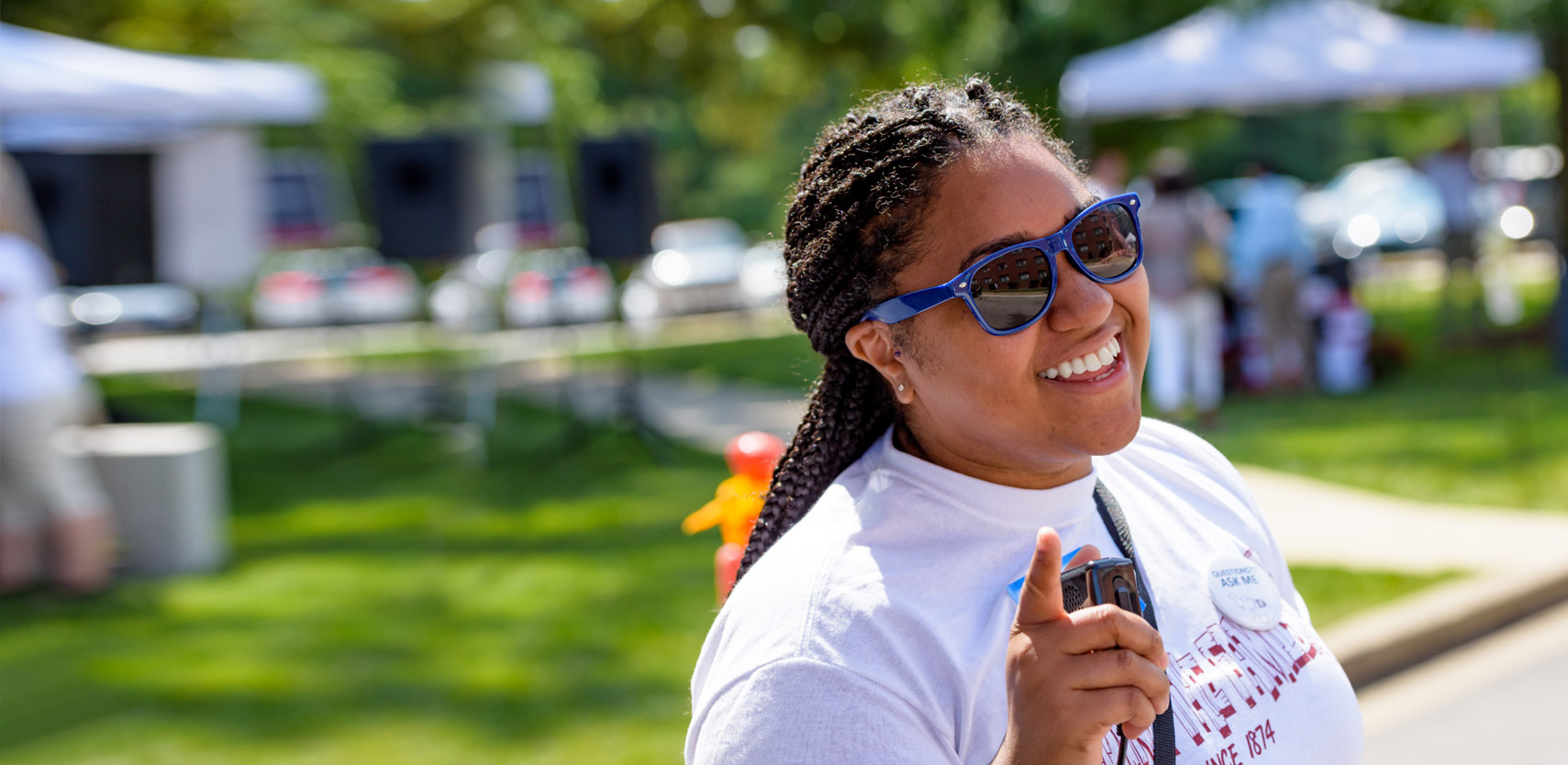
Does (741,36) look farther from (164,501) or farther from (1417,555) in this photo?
(1417,555)

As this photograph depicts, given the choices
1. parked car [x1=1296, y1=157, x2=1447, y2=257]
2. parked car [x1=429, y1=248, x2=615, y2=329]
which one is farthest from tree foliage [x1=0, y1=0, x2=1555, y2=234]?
parked car [x1=1296, y1=157, x2=1447, y2=257]

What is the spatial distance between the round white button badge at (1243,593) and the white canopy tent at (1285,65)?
10.1 metres

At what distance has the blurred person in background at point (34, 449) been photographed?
6320 mm

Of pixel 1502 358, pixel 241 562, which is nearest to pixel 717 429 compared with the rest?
pixel 241 562

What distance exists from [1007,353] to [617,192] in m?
8.43

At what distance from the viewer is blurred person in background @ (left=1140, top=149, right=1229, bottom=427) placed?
370 inches

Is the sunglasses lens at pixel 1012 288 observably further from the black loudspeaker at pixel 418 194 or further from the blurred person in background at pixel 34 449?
the black loudspeaker at pixel 418 194

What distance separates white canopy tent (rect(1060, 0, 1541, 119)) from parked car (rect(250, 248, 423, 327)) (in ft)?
50.6

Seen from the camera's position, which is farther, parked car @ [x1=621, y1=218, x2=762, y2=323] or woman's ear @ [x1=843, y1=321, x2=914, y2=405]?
parked car @ [x1=621, y1=218, x2=762, y2=323]

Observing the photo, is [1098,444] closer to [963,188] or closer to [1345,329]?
[963,188]

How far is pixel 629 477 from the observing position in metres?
9.22

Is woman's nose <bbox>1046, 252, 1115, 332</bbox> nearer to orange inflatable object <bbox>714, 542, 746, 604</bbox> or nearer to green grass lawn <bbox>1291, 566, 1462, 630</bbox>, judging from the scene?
orange inflatable object <bbox>714, 542, 746, 604</bbox>

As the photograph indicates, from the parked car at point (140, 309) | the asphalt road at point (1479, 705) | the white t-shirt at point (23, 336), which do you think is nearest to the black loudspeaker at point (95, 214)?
the white t-shirt at point (23, 336)

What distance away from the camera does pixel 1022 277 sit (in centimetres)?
157
